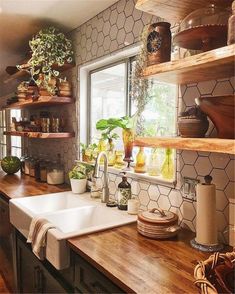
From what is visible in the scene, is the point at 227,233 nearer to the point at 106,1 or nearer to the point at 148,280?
the point at 148,280

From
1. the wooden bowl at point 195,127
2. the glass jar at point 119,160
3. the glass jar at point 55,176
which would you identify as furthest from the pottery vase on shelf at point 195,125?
the glass jar at point 55,176

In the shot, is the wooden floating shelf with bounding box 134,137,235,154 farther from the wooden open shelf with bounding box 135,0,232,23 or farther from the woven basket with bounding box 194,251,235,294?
the wooden open shelf with bounding box 135,0,232,23

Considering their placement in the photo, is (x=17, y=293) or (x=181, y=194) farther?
(x=17, y=293)

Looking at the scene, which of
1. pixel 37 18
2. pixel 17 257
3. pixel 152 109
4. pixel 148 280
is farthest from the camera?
pixel 37 18

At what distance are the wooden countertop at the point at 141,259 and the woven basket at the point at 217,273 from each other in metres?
0.07

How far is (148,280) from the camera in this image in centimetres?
101

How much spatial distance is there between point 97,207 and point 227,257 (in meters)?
1.08

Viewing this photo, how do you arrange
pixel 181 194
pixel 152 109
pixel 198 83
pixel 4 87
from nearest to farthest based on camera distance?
1. pixel 198 83
2. pixel 181 194
3. pixel 152 109
4. pixel 4 87

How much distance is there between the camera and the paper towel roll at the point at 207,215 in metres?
1.25

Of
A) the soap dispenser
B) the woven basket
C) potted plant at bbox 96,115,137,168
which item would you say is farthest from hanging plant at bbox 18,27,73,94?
the woven basket

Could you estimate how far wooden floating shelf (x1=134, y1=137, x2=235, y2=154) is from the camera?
0.95 meters

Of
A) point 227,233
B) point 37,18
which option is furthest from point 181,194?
point 37,18

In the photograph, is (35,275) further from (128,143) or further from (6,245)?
(128,143)

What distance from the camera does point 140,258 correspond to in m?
1.18
